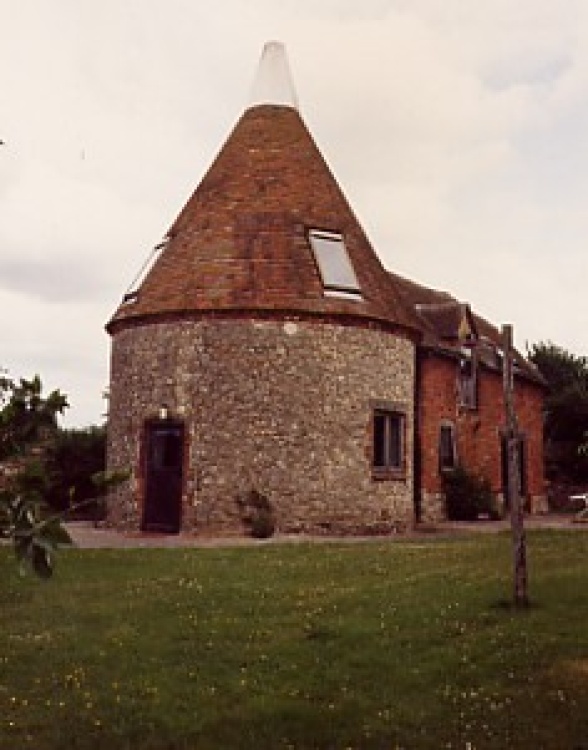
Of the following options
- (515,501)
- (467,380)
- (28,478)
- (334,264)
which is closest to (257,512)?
(334,264)

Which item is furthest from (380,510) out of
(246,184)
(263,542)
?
(246,184)

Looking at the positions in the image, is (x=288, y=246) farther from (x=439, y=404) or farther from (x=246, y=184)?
(x=439, y=404)

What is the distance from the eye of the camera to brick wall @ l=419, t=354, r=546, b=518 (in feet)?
77.8

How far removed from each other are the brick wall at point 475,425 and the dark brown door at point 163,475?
676cm

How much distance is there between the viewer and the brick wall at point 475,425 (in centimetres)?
2370

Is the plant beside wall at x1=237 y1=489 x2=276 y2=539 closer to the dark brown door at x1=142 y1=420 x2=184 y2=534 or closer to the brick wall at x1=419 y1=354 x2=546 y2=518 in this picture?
the dark brown door at x1=142 y1=420 x2=184 y2=534

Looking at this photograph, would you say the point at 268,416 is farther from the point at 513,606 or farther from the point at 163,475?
the point at 513,606

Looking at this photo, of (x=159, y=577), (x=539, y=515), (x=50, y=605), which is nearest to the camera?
(x=50, y=605)

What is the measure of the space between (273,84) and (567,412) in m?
17.2

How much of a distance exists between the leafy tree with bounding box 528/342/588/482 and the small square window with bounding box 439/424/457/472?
9.16m

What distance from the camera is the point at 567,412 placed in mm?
34531

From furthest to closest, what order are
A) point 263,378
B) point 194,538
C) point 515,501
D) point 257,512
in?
1. point 263,378
2. point 257,512
3. point 194,538
4. point 515,501

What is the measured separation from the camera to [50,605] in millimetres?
11172

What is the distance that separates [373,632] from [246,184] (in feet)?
48.9
